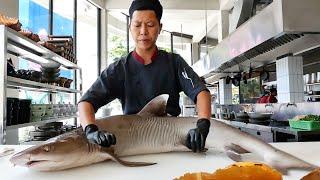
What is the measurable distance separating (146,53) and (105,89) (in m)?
0.27

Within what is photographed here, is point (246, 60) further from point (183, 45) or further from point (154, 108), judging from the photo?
point (183, 45)

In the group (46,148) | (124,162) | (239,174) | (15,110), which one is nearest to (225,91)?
(15,110)

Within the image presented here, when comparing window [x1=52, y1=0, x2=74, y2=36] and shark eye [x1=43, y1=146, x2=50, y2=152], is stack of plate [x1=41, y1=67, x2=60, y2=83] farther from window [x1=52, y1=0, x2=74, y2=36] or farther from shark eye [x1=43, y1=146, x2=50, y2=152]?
shark eye [x1=43, y1=146, x2=50, y2=152]

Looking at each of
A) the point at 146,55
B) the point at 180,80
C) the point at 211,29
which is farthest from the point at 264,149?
the point at 211,29

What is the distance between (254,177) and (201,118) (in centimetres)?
65

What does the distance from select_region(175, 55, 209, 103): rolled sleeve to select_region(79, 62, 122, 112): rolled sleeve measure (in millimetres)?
291

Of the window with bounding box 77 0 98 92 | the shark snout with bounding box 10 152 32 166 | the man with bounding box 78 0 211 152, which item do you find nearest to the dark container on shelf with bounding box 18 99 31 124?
the man with bounding box 78 0 211 152

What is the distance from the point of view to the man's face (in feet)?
4.37

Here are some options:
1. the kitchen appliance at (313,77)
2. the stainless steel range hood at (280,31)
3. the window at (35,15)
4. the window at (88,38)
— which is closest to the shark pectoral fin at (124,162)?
A: the stainless steel range hood at (280,31)

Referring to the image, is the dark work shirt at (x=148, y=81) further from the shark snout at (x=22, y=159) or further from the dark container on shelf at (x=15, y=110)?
the dark container on shelf at (x=15, y=110)

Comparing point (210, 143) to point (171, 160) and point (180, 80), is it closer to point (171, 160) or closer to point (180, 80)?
point (171, 160)

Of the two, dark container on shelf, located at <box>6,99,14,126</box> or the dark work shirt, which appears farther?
dark container on shelf, located at <box>6,99,14,126</box>

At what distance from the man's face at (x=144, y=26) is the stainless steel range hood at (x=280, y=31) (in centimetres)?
166

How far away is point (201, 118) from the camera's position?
1.19 meters
